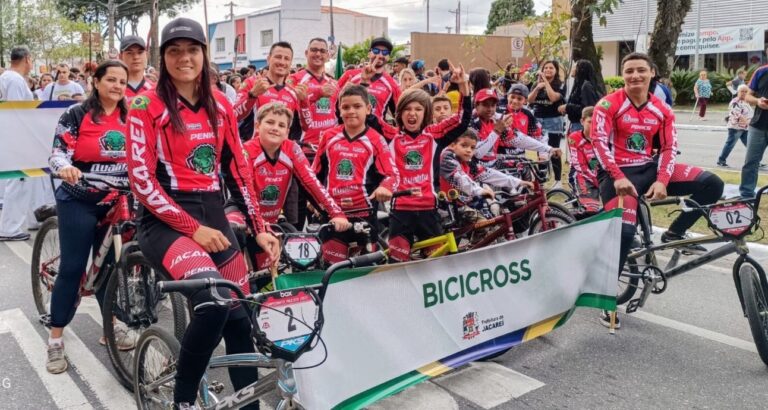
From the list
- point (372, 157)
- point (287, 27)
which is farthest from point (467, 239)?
point (287, 27)

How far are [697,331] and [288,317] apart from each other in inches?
147

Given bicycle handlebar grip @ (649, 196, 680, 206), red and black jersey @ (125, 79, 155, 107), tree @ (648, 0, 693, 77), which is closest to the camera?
bicycle handlebar grip @ (649, 196, 680, 206)

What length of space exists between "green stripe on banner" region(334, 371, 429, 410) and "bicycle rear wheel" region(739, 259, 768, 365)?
218 centimetres

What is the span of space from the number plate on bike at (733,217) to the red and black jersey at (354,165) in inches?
87.8

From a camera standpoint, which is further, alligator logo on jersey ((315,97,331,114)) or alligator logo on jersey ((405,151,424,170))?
alligator logo on jersey ((315,97,331,114))

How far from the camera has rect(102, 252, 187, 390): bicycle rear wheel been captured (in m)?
4.06

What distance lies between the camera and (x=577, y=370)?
180 inches

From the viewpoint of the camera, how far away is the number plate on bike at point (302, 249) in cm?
416

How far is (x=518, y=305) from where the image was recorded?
4180 mm

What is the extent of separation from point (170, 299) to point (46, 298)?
2.24m

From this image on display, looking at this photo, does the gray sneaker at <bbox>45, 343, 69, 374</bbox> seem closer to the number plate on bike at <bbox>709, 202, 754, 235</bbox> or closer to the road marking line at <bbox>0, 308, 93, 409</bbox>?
the road marking line at <bbox>0, 308, 93, 409</bbox>

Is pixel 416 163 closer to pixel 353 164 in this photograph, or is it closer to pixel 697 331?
pixel 353 164

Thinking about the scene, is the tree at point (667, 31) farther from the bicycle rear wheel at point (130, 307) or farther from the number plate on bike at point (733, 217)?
the bicycle rear wheel at point (130, 307)

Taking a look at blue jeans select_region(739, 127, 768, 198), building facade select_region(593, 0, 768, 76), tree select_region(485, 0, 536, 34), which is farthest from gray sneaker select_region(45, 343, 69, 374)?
tree select_region(485, 0, 536, 34)
